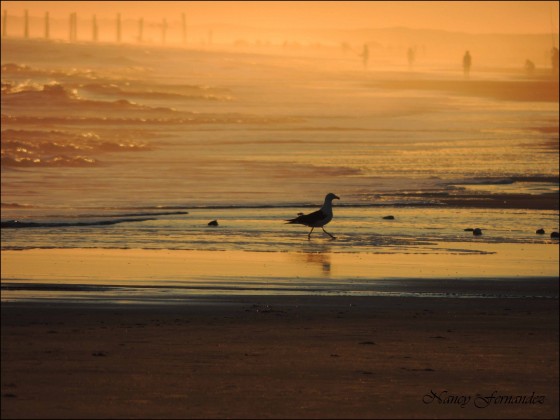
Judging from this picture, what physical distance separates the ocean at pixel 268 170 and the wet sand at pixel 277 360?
5.58 meters

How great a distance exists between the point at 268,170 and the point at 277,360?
75.7ft

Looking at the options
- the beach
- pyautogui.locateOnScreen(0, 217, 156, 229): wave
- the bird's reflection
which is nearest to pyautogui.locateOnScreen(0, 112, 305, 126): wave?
the beach

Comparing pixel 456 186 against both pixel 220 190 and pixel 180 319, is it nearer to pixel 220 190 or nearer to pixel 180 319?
pixel 220 190

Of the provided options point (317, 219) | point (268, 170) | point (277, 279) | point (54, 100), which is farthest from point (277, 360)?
point (54, 100)

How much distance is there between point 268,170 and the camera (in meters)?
31.6

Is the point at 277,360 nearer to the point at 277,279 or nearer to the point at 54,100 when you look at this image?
the point at 277,279

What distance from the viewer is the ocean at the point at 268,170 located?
18.2 m

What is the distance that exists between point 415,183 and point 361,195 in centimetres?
338

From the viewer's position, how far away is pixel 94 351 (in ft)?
29.1

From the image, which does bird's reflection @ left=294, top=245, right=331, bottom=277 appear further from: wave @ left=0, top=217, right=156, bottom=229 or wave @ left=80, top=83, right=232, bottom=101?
wave @ left=80, top=83, right=232, bottom=101

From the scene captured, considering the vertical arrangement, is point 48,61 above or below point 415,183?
above

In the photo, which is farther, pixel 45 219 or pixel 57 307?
pixel 45 219

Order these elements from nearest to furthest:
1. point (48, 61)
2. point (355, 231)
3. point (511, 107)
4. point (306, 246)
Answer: point (306, 246), point (355, 231), point (511, 107), point (48, 61)

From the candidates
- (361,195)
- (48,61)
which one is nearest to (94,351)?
(361,195)
